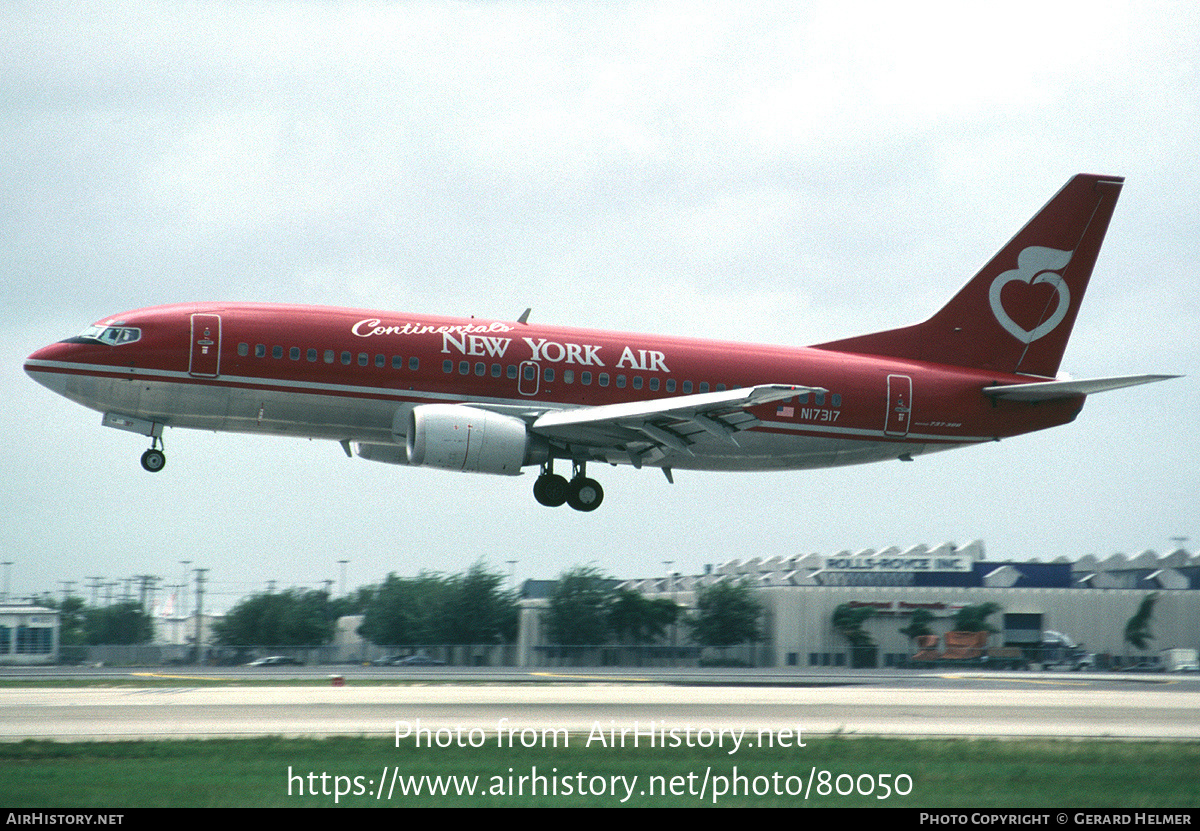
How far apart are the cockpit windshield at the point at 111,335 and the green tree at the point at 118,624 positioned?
82.6 meters

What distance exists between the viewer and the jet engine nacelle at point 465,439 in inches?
1318

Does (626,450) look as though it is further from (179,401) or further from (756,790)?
(756,790)

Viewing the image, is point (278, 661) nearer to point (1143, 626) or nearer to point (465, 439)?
point (1143, 626)

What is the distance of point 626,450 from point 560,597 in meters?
44.1

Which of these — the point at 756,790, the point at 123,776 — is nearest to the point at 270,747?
the point at 123,776

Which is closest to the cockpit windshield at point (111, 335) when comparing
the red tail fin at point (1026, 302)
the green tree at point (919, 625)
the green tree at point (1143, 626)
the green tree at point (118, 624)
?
the red tail fin at point (1026, 302)

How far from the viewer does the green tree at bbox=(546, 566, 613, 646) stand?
7981 cm

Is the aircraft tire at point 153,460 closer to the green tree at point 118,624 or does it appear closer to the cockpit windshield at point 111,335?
the cockpit windshield at point 111,335

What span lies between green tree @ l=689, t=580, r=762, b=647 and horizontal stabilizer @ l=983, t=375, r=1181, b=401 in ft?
128

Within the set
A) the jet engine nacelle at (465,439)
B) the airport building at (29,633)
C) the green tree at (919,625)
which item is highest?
the jet engine nacelle at (465,439)

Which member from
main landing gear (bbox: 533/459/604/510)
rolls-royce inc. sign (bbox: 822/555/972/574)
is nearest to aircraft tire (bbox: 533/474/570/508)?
main landing gear (bbox: 533/459/604/510)

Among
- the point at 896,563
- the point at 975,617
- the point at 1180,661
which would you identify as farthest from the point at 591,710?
the point at 896,563

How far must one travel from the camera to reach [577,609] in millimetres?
80250
